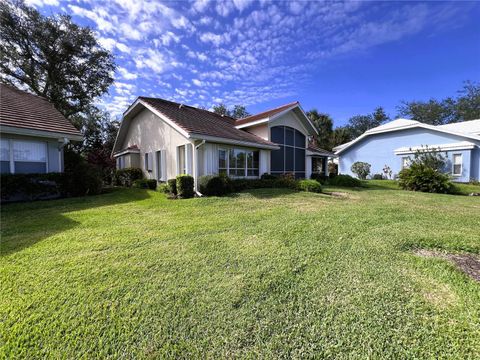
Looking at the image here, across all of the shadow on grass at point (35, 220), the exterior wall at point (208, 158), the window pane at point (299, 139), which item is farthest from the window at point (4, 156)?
the window pane at point (299, 139)

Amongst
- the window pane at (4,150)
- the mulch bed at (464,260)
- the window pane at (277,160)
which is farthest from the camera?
the window pane at (277,160)

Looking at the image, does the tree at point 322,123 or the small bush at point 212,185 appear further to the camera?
the tree at point 322,123

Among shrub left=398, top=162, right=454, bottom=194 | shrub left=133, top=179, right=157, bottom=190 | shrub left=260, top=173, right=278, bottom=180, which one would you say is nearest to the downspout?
shrub left=133, top=179, right=157, bottom=190

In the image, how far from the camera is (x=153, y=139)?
583 inches

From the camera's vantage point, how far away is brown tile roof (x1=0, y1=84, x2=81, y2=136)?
9797mm

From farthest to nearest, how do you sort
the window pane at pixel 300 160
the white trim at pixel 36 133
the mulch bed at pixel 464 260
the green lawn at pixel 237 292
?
the window pane at pixel 300 160 → the white trim at pixel 36 133 → the mulch bed at pixel 464 260 → the green lawn at pixel 237 292

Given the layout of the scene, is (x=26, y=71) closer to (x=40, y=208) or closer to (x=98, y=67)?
(x=98, y=67)

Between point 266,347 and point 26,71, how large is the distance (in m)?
26.9

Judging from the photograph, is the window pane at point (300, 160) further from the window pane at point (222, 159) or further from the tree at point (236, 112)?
the tree at point (236, 112)

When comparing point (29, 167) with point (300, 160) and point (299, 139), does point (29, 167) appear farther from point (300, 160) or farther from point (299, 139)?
point (299, 139)

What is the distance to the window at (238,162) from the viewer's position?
1326cm

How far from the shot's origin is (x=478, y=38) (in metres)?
14.2

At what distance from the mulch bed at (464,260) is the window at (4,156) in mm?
14481

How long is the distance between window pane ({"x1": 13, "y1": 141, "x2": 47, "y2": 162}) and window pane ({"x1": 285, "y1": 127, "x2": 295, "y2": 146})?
50.8 feet
